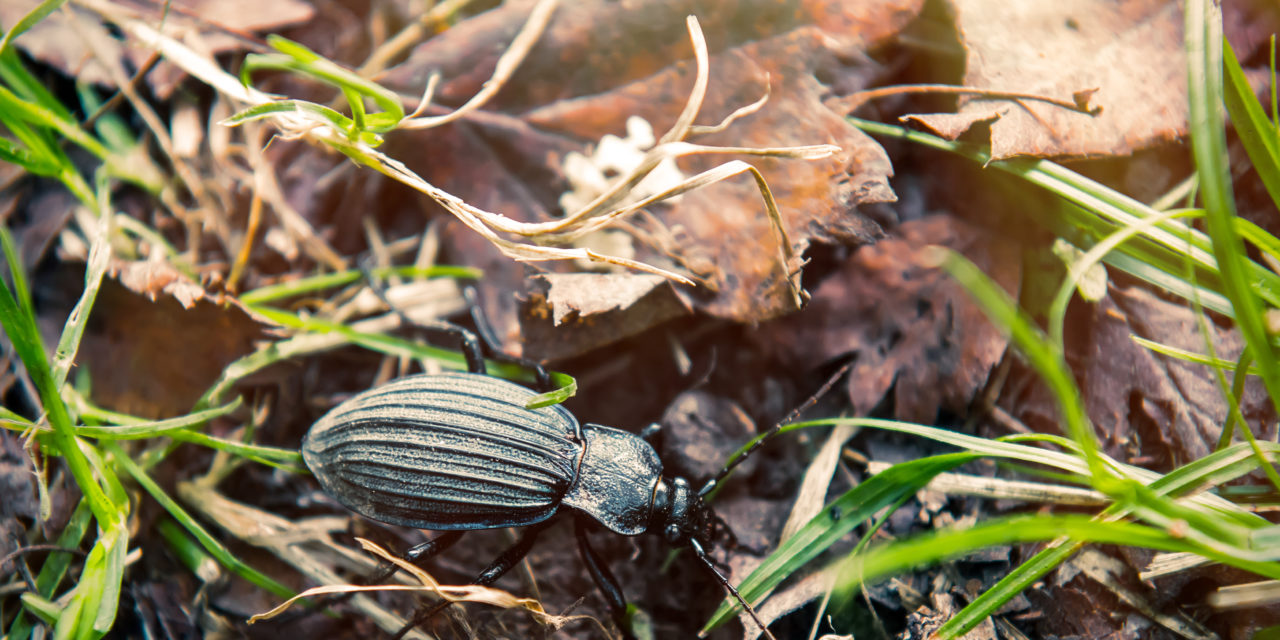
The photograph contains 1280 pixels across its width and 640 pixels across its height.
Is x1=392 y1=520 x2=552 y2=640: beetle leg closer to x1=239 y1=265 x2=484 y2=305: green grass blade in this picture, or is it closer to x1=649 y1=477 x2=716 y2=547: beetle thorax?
x1=649 y1=477 x2=716 y2=547: beetle thorax

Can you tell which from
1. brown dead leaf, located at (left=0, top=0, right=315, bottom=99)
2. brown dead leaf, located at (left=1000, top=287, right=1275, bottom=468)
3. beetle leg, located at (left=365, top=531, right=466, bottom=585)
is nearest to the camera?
brown dead leaf, located at (left=1000, top=287, right=1275, bottom=468)

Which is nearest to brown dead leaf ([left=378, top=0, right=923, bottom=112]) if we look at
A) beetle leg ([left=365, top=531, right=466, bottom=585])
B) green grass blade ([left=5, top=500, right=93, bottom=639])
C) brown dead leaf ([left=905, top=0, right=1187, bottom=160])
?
brown dead leaf ([left=905, top=0, right=1187, bottom=160])

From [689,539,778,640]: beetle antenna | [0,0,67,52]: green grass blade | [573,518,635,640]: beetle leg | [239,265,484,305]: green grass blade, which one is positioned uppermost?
[0,0,67,52]: green grass blade

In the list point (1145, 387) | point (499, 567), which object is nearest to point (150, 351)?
point (499, 567)

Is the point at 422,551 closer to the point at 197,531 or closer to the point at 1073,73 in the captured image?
the point at 197,531

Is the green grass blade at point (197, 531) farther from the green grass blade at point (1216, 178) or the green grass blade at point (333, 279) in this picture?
the green grass blade at point (1216, 178)

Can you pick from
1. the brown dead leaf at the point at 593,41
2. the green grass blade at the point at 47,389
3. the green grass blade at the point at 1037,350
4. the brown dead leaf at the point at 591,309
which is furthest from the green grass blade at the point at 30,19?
the green grass blade at the point at 1037,350

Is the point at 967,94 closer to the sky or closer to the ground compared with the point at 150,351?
closer to the sky
